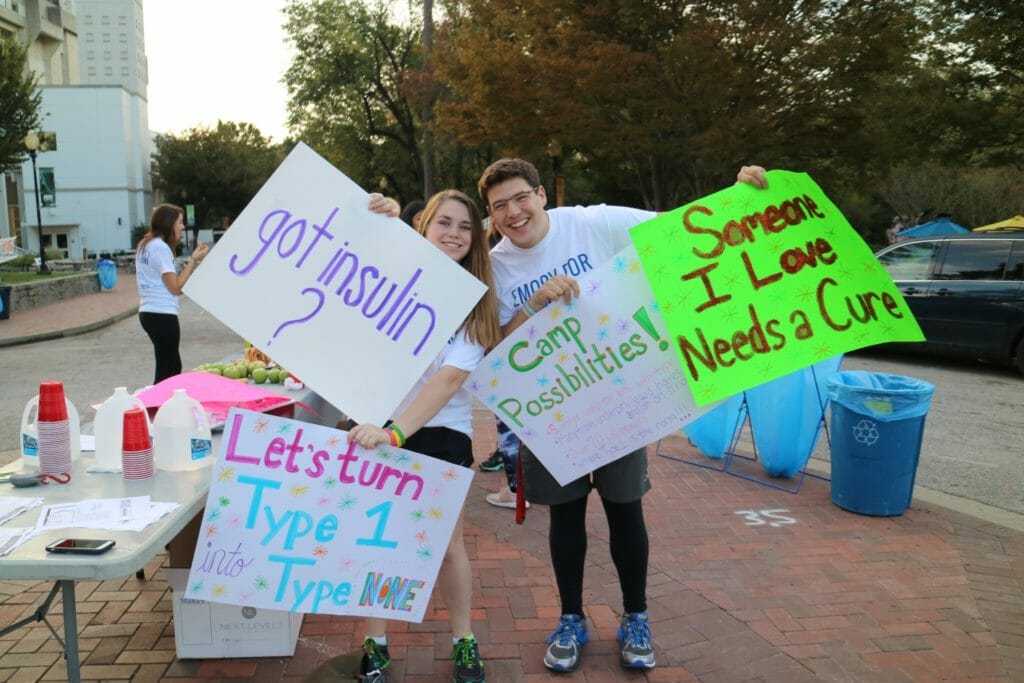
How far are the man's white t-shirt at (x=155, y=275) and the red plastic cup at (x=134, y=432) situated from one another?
3733 millimetres

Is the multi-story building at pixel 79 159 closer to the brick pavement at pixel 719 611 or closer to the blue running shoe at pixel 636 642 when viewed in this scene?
the brick pavement at pixel 719 611

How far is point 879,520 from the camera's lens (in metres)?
4.38

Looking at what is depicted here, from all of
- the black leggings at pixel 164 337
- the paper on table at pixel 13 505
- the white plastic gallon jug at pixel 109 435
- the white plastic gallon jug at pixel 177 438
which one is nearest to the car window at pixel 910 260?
the black leggings at pixel 164 337

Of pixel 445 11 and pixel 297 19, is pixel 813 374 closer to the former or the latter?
pixel 445 11

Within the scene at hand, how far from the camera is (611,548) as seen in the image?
2.84 metres

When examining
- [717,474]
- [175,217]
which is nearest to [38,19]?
[175,217]

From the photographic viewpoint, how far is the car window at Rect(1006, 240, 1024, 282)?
9156 mm

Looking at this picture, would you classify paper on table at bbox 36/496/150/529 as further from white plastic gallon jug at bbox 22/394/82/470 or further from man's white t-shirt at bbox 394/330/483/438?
man's white t-shirt at bbox 394/330/483/438

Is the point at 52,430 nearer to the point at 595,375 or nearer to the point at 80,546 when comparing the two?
the point at 80,546

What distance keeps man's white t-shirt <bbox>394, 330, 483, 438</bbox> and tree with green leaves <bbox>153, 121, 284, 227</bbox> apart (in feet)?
170

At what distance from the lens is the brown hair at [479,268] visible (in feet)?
8.46

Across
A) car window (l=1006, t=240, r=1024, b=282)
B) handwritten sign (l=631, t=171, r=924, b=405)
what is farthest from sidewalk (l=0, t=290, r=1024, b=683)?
car window (l=1006, t=240, r=1024, b=282)

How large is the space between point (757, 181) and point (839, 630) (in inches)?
74.1

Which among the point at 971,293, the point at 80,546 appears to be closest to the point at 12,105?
the point at 971,293
